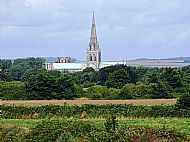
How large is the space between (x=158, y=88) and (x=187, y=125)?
3177cm

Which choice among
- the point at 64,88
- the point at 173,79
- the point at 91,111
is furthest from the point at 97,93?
the point at 91,111

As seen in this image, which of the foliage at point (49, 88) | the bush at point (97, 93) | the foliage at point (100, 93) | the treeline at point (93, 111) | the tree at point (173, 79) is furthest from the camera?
the tree at point (173, 79)

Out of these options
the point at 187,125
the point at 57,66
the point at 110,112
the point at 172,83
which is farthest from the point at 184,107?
the point at 57,66

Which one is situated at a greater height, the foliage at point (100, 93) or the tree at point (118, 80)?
the tree at point (118, 80)

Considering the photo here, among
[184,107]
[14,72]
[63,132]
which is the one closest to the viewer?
[63,132]

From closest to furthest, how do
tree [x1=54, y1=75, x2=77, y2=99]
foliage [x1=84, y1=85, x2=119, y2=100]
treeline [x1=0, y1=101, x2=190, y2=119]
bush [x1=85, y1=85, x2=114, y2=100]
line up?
1. treeline [x1=0, y1=101, x2=190, y2=119]
2. tree [x1=54, y1=75, x2=77, y2=99]
3. foliage [x1=84, y1=85, x2=119, y2=100]
4. bush [x1=85, y1=85, x2=114, y2=100]

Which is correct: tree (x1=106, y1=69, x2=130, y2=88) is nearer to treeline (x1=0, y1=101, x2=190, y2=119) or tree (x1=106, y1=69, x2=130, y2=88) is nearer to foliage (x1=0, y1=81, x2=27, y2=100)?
foliage (x1=0, y1=81, x2=27, y2=100)

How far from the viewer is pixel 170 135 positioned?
2520 cm

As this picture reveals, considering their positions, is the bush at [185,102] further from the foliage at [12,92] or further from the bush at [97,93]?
the foliage at [12,92]

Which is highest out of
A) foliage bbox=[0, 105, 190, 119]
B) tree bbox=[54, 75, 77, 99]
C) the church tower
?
the church tower

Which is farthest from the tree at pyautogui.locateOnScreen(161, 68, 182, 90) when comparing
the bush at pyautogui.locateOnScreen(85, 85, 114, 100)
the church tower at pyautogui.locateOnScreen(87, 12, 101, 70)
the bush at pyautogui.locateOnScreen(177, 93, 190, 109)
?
→ the church tower at pyautogui.locateOnScreen(87, 12, 101, 70)

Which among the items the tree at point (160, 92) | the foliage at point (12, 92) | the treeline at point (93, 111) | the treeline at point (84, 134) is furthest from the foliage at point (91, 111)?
the treeline at point (84, 134)

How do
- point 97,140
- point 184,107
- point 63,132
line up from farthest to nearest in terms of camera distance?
1. point 184,107
2. point 63,132
3. point 97,140

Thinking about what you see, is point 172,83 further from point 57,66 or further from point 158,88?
point 57,66
